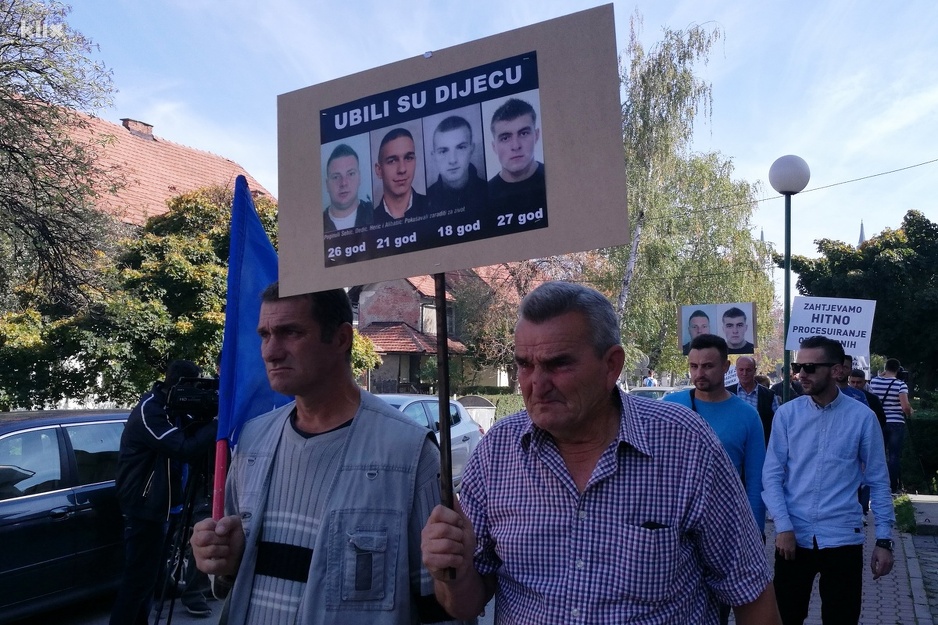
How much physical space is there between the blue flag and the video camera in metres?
1.27

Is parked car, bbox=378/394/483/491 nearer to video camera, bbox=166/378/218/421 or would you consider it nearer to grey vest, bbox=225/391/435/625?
video camera, bbox=166/378/218/421

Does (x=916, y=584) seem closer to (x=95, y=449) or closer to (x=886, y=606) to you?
(x=886, y=606)

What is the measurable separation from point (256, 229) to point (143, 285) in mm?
15182

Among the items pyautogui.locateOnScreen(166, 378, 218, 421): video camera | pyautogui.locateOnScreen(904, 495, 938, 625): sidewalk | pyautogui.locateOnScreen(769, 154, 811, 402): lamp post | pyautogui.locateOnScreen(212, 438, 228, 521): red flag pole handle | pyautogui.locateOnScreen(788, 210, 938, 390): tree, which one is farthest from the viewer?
pyautogui.locateOnScreen(788, 210, 938, 390): tree

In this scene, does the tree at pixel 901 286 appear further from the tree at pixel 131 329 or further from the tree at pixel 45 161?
the tree at pixel 45 161

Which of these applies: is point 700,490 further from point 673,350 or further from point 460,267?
point 673,350

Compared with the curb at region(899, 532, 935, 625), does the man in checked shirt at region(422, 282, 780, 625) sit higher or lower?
higher

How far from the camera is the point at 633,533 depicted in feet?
6.81

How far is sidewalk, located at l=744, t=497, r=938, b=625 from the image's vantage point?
6.54 m

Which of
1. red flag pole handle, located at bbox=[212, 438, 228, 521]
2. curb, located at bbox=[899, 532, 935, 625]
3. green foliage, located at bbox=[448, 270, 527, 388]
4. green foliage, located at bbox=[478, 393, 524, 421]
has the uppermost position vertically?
green foliage, located at bbox=[448, 270, 527, 388]

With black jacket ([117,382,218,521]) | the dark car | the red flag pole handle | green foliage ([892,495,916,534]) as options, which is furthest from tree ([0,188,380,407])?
Result: the red flag pole handle

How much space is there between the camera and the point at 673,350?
41188 millimetres

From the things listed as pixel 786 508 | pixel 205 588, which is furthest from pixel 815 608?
pixel 205 588

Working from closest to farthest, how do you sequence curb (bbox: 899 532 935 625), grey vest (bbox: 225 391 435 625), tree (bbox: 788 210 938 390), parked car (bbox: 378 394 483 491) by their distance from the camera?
1. grey vest (bbox: 225 391 435 625)
2. curb (bbox: 899 532 935 625)
3. parked car (bbox: 378 394 483 491)
4. tree (bbox: 788 210 938 390)
